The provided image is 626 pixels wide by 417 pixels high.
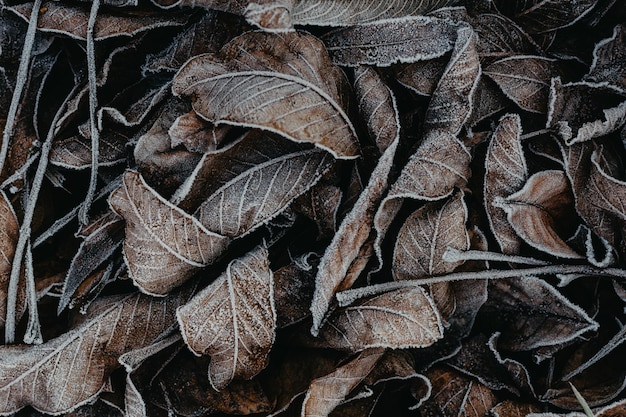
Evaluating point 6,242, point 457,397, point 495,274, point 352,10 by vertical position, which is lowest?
point 457,397

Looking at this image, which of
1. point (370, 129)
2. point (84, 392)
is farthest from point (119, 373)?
point (370, 129)

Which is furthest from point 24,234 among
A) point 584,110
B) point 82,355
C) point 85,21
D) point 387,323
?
point 584,110

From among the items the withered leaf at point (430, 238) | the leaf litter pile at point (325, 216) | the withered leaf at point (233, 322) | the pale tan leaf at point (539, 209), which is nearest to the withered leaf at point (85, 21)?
the leaf litter pile at point (325, 216)

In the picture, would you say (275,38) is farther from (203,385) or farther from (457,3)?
(203,385)

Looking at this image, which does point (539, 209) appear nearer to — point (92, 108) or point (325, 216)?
point (325, 216)

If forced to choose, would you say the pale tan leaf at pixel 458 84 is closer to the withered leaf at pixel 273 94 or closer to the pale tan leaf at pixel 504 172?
the pale tan leaf at pixel 504 172

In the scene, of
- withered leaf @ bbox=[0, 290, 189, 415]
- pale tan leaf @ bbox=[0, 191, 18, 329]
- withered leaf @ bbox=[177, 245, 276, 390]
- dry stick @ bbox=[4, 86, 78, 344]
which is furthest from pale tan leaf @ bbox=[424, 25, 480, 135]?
pale tan leaf @ bbox=[0, 191, 18, 329]
